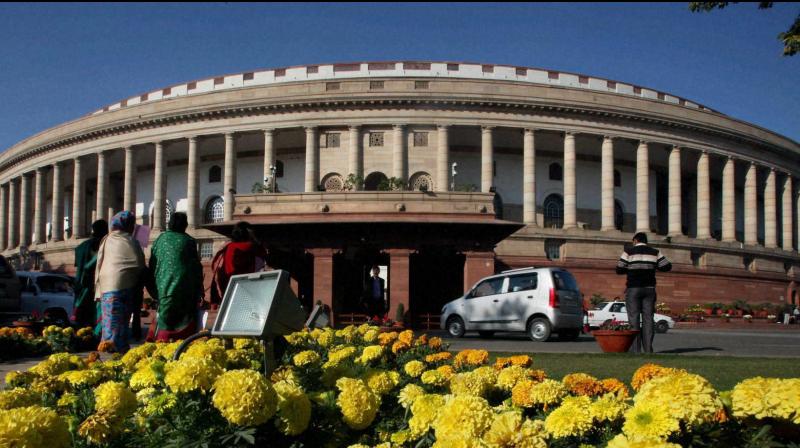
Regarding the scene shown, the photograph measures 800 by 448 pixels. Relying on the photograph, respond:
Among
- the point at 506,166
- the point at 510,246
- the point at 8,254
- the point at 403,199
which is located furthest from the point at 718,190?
the point at 8,254

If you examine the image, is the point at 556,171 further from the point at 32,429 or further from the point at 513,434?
the point at 32,429

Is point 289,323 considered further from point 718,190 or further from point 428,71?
point 718,190

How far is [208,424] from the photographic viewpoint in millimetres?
3400

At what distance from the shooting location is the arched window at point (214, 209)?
183 feet

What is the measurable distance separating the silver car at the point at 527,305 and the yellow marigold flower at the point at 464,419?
49.8ft

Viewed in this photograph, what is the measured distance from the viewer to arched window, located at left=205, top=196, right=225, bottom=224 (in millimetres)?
55656

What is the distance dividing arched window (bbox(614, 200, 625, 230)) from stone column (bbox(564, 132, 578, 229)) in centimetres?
735

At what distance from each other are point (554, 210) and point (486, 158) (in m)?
8.73

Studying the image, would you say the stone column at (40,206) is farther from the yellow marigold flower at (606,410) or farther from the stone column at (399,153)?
the yellow marigold flower at (606,410)

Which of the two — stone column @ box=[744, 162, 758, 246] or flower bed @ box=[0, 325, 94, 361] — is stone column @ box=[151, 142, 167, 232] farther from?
stone column @ box=[744, 162, 758, 246]

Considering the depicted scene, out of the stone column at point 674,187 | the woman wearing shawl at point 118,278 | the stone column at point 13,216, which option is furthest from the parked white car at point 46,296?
the stone column at point 13,216

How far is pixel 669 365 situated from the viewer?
973 centimetres

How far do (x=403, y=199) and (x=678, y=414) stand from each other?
25.2 metres

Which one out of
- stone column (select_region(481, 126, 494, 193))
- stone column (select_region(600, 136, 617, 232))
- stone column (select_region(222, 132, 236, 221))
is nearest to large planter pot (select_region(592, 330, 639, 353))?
stone column (select_region(481, 126, 494, 193))
